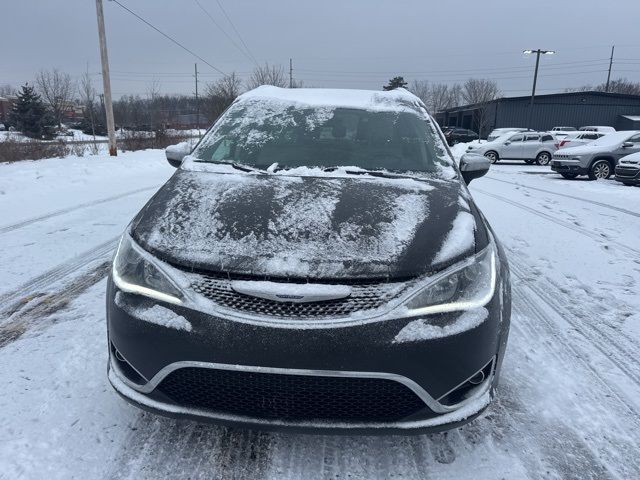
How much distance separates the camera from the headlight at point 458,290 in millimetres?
1939

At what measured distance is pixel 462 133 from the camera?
45.3 meters

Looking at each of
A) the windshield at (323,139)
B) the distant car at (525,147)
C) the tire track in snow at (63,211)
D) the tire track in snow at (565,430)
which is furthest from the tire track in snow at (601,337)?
the distant car at (525,147)

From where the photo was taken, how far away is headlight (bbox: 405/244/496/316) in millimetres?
1939

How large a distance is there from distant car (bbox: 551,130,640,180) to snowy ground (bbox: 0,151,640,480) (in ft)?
37.4

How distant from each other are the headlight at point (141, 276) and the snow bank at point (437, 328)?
3.09ft

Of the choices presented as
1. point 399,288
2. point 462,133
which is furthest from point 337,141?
point 462,133

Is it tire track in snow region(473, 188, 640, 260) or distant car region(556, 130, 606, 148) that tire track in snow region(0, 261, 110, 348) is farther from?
distant car region(556, 130, 606, 148)

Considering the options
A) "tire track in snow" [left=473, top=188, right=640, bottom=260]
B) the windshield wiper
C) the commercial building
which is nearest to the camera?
the windshield wiper

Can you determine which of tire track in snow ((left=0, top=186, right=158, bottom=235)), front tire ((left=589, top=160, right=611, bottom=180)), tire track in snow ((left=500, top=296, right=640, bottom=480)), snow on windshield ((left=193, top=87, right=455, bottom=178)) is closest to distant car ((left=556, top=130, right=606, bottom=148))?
front tire ((left=589, top=160, right=611, bottom=180))

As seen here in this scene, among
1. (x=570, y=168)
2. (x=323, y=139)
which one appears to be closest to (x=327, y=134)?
(x=323, y=139)

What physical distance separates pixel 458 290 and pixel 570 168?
15.8 metres

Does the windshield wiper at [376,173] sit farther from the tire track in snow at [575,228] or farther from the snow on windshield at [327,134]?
the tire track in snow at [575,228]

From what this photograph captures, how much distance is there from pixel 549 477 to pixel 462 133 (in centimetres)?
4649

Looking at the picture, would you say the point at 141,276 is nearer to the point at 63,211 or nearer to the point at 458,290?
the point at 458,290
